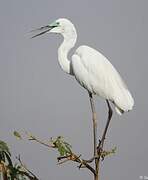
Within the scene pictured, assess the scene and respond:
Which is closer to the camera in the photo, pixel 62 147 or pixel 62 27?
pixel 62 147

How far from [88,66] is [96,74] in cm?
12

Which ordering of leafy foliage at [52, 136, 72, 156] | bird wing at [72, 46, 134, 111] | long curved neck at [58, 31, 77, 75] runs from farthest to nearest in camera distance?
long curved neck at [58, 31, 77, 75], bird wing at [72, 46, 134, 111], leafy foliage at [52, 136, 72, 156]

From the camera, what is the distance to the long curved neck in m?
4.31

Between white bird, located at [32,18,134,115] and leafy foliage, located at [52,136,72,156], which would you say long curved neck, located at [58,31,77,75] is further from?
leafy foliage, located at [52,136,72,156]

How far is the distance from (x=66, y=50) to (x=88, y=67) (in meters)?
0.32

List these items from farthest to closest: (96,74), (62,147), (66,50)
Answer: (66,50), (96,74), (62,147)

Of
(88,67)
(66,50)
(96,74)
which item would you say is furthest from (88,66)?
(66,50)

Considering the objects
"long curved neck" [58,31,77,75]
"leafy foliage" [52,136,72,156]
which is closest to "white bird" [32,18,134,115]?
"long curved neck" [58,31,77,75]

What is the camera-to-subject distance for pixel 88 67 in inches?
168

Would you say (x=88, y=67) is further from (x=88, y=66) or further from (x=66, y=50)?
(x=66, y=50)

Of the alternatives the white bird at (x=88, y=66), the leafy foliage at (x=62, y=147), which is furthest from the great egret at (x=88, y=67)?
the leafy foliage at (x=62, y=147)

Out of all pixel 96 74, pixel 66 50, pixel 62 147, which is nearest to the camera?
pixel 62 147

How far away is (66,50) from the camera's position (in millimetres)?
4355

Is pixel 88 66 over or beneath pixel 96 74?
over
